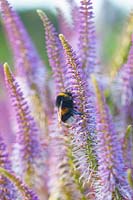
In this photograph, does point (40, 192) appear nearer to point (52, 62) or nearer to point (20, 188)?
point (52, 62)

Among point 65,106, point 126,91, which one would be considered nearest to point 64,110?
point 65,106

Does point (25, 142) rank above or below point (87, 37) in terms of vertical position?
below

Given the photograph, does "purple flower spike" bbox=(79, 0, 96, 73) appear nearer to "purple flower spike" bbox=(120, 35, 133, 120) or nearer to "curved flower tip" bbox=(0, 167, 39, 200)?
"purple flower spike" bbox=(120, 35, 133, 120)

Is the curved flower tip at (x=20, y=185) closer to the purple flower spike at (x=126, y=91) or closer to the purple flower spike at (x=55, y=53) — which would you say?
the purple flower spike at (x=55, y=53)

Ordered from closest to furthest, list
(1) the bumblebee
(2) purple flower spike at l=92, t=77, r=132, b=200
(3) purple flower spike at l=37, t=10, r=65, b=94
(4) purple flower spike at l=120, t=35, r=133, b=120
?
(2) purple flower spike at l=92, t=77, r=132, b=200, (1) the bumblebee, (3) purple flower spike at l=37, t=10, r=65, b=94, (4) purple flower spike at l=120, t=35, r=133, b=120

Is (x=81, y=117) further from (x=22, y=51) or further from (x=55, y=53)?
(x=22, y=51)

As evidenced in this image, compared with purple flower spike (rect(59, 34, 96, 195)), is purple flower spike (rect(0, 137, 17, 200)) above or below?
below

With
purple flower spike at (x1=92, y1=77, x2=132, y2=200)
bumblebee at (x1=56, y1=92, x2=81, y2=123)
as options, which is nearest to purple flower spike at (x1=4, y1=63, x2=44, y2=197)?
bumblebee at (x1=56, y1=92, x2=81, y2=123)
